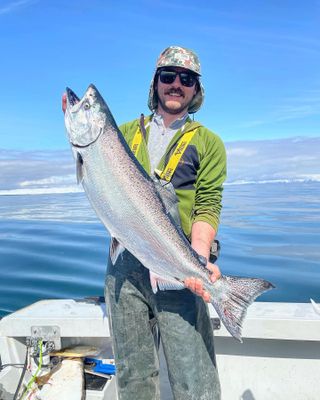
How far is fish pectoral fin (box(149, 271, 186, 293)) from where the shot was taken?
3506 mm

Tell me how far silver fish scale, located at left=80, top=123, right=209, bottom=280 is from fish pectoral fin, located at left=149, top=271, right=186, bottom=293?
0.05m

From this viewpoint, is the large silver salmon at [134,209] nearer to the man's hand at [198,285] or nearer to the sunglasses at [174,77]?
the man's hand at [198,285]

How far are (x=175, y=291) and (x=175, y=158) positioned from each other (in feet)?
3.79

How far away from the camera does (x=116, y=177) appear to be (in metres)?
3.40

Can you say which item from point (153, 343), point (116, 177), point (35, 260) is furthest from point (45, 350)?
point (35, 260)

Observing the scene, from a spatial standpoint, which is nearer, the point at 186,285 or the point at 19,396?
the point at 186,285

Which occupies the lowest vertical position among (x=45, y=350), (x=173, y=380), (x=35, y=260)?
(x=35, y=260)

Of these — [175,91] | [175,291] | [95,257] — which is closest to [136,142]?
[175,91]

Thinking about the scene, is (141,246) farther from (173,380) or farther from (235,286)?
(173,380)

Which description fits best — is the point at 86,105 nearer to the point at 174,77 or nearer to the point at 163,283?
the point at 174,77

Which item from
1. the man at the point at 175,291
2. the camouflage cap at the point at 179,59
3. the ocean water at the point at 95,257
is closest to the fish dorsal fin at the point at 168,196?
the man at the point at 175,291

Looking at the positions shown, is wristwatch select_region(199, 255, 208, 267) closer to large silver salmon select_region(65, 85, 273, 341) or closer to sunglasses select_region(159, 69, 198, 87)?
large silver salmon select_region(65, 85, 273, 341)

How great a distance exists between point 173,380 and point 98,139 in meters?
2.15

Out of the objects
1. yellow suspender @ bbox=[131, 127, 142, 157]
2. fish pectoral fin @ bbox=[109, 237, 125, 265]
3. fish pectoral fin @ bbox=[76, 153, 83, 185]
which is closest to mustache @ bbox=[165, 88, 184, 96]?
yellow suspender @ bbox=[131, 127, 142, 157]
